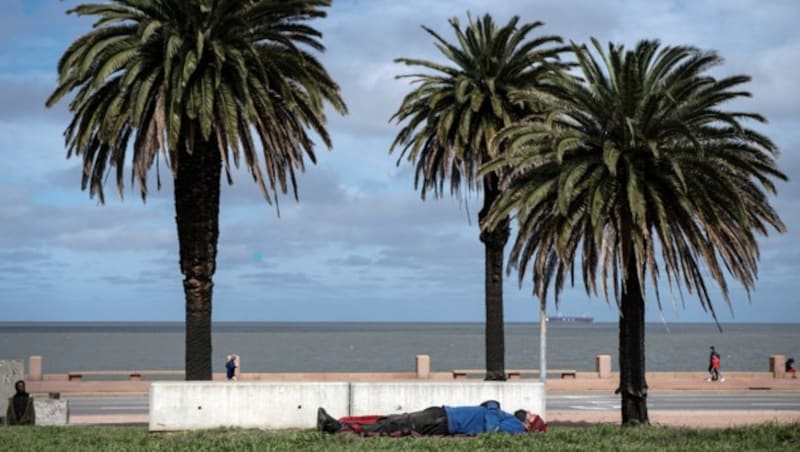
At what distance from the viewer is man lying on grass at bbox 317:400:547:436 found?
1820cm

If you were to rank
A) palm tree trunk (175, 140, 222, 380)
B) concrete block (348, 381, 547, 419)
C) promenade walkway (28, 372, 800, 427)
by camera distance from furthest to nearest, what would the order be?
promenade walkway (28, 372, 800, 427) < palm tree trunk (175, 140, 222, 380) < concrete block (348, 381, 547, 419)

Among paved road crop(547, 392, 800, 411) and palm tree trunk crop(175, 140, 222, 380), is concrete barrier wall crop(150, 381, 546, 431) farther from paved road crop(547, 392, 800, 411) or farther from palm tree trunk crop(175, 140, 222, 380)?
paved road crop(547, 392, 800, 411)

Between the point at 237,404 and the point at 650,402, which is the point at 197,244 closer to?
the point at 237,404

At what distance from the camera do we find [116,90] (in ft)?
80.2

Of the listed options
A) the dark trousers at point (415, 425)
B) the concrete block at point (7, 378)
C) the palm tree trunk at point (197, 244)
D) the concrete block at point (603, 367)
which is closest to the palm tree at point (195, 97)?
the palm tree trunk at point (197, 244)

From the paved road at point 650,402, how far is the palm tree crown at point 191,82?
954 centimetres

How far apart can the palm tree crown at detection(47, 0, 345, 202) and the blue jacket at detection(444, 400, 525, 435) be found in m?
8.94

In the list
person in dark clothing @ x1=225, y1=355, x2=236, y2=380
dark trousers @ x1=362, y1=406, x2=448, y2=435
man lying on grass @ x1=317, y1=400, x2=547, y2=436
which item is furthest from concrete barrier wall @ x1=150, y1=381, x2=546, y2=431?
person in dark clothing @ x1=225, y1=355, x2=236, y2=380

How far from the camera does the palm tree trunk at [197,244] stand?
24625 mm

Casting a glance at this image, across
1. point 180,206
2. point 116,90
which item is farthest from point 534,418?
point 116,90

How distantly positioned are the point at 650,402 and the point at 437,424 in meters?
18.6

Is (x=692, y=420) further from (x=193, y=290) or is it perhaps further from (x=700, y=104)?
(x=193, y=290)

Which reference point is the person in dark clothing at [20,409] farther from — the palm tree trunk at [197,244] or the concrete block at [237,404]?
the palm tree trunk at [197,244]

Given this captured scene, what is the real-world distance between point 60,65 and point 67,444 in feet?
36.5
